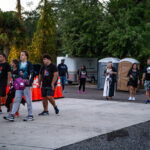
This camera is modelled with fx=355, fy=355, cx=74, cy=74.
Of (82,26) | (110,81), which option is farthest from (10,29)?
(110,81)

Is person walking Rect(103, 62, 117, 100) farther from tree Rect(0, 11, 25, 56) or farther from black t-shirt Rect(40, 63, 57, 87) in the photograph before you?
tree Rect(0, 11, 25, 56)

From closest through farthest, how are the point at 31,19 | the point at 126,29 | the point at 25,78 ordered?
1. the point at 25,78
2. the point at 126,29
3. the point at 31,19

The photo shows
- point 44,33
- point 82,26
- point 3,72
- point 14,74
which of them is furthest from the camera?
point 44,33

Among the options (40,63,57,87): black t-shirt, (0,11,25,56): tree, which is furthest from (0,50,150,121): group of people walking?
(0,11,25,56): tree

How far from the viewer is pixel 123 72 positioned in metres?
23.2

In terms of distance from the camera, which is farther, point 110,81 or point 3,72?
point 110,81

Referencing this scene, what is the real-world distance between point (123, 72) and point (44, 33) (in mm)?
9984

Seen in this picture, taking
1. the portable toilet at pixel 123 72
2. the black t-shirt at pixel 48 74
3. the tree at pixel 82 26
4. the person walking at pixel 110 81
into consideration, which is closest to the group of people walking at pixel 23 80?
the black t-shirt at pixel 48 74

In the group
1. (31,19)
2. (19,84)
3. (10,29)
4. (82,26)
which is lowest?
(19,84)

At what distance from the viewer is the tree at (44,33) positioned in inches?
1198

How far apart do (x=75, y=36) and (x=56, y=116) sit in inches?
758

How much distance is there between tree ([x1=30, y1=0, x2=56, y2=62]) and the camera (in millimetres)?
30422

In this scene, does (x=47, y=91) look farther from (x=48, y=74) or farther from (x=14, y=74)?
(x=14, y=74)

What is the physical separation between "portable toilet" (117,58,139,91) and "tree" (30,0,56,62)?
932 cm
